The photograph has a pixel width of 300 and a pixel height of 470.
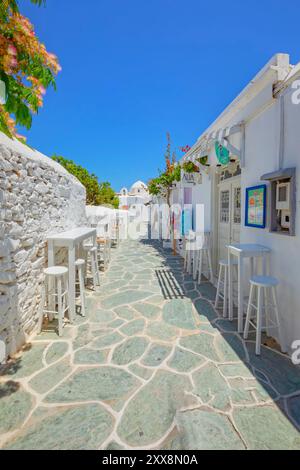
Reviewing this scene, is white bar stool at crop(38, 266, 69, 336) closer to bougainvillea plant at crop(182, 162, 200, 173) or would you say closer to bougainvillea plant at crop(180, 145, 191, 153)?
bougainvillea plant at crop(182, 162, 200, 173)

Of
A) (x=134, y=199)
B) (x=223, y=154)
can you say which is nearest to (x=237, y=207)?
(x=223, y=154)

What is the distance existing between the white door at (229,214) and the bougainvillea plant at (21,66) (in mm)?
4093

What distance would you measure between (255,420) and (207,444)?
0.55 metres

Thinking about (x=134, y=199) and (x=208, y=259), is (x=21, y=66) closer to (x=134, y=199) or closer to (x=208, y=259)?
(x=208, y=259)

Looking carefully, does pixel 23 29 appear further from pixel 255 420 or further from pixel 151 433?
pixel 255 420

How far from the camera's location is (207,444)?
1810 mm

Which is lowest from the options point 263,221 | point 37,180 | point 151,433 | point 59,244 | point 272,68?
point 151,433

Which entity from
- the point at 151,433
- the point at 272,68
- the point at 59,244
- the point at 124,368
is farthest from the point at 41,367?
the point at 272,68

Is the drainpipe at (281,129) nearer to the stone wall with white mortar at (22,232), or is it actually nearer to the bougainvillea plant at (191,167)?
the stone wall with white mortar at (22,232)

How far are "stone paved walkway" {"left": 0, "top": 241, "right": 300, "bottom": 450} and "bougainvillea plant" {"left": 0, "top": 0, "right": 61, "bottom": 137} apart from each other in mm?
2499

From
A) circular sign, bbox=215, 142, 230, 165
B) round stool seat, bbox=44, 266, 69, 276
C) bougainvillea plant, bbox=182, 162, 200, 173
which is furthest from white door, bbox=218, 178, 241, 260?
round stool seat, bbox=44, 266, 69, 276

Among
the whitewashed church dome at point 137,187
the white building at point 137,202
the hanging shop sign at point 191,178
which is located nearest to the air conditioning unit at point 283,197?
the hanging shop sign at point 191,178

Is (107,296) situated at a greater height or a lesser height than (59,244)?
lesser

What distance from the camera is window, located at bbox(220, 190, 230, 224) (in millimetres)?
5477
